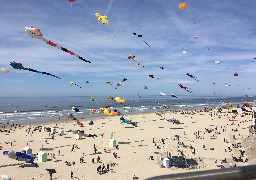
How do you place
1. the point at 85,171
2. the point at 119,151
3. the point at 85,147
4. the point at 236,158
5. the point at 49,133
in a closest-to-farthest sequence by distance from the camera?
the point at 85,171 < the point at 236,158 < the point at 119,151 < the point at 85,147 < the point at 49,133

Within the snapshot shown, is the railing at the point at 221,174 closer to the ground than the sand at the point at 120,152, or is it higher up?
higher up

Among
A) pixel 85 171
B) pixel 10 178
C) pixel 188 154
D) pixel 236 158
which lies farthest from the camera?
pixel 188 154

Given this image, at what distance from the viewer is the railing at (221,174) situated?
1391 mm

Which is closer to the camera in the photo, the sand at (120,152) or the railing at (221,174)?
the railing at (221,174)

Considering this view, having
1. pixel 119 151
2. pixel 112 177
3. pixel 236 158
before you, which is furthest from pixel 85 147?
pixel 236 158

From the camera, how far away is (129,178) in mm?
24438

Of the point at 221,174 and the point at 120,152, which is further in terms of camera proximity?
A: the point at 120,152

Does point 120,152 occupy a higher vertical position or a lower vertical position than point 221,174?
lower

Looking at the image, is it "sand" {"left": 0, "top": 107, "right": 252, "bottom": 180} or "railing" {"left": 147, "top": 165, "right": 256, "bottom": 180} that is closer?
"railing" {"left": 147, "top": 165, "right": 256, "bottom": 180}

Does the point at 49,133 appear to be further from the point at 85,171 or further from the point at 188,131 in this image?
the point at 188,131

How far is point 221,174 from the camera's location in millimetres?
1481

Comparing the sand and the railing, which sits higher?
the railing

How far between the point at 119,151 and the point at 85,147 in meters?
5.24

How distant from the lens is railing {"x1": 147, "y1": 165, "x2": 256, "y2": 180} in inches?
54.8
